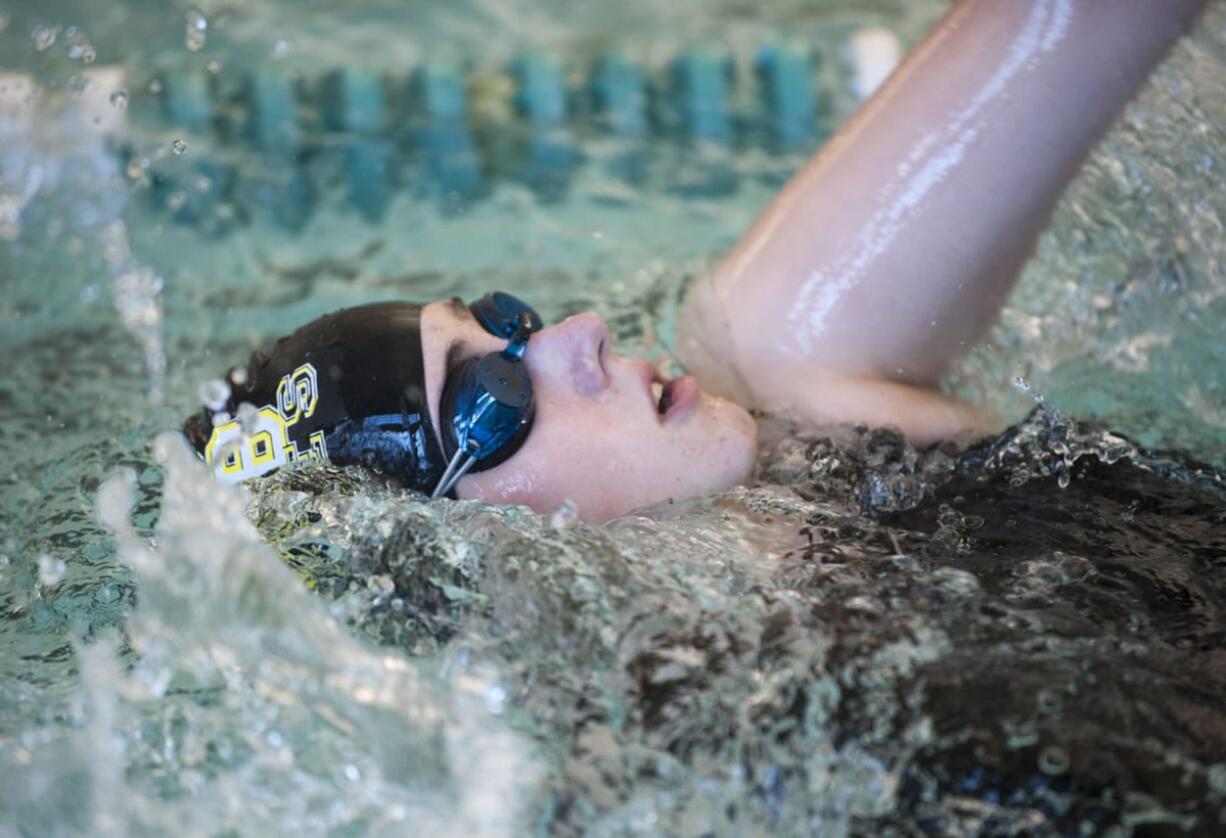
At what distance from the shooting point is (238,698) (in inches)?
49.9

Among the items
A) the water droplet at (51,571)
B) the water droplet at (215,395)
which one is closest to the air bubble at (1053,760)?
the water droplet at (215,395)

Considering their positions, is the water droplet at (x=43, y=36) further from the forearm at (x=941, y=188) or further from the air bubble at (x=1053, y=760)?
the air bubble at (x=1053, y=760)

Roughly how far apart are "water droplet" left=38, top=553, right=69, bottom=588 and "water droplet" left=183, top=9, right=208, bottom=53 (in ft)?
7.42

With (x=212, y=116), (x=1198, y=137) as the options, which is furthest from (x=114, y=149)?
(x=1198, y=137)

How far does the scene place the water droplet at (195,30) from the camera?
11.5 ft

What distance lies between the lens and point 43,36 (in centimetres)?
358

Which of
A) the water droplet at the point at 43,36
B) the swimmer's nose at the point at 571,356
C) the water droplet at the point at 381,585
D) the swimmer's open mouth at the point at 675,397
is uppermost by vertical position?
the swimmer's nose at the point at 571,356

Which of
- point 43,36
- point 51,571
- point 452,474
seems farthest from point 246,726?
point 43,36

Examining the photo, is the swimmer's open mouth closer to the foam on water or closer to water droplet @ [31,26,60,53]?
the foam on water

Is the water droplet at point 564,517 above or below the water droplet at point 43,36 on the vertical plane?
above

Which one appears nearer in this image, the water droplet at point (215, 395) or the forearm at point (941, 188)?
the water droplet at point (215, 395)

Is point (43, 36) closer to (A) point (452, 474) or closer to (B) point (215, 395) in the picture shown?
(B) point (215, 395)

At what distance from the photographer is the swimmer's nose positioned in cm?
159

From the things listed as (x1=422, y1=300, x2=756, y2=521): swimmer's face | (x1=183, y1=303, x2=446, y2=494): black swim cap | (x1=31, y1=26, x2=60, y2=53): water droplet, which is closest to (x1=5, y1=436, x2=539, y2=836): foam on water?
(x1=183, y1=303, x2=446, y2=494): black swim cap
